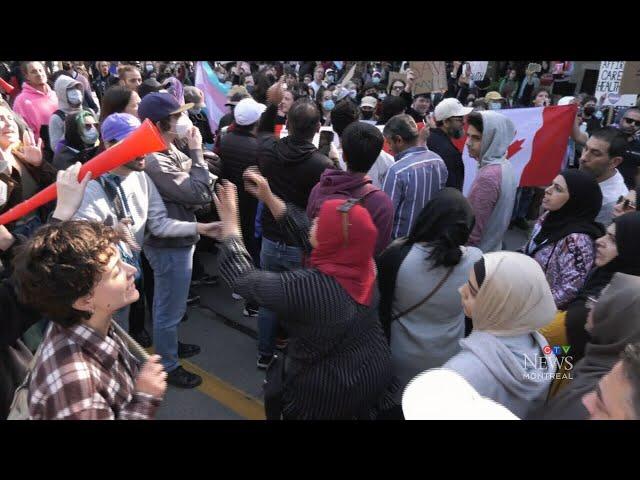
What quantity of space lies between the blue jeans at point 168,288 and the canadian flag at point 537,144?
3.04 metres

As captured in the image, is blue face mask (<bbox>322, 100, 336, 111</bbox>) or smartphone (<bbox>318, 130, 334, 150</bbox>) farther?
blue face mask (<bbox>322, 100, 336, 111</bbox>)

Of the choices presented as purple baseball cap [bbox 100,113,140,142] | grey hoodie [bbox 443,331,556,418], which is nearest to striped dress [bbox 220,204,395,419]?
grey hoodie [bbox 443,331,556,418]

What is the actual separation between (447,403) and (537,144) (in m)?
4.49

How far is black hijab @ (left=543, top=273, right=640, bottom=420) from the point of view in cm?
166

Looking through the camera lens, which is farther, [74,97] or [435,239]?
[74,97]

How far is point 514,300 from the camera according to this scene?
174 centimetres

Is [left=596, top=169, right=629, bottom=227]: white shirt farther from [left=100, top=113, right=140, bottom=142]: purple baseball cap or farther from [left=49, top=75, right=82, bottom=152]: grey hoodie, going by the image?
[left=49, top=75, right=82, bottom=152]: grey hoodie

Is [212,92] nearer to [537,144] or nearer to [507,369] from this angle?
[537,144]

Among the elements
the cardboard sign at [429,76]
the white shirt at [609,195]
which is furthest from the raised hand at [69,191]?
the cardboard sign at [429,76]

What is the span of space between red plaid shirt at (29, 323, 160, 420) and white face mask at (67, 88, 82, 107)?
3.99 m

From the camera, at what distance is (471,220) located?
2363 mm

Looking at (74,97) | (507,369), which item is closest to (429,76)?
(74,97)

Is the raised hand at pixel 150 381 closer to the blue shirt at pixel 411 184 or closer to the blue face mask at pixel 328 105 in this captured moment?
the blue shirt at pixel 411 184

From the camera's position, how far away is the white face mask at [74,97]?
4.84 m
